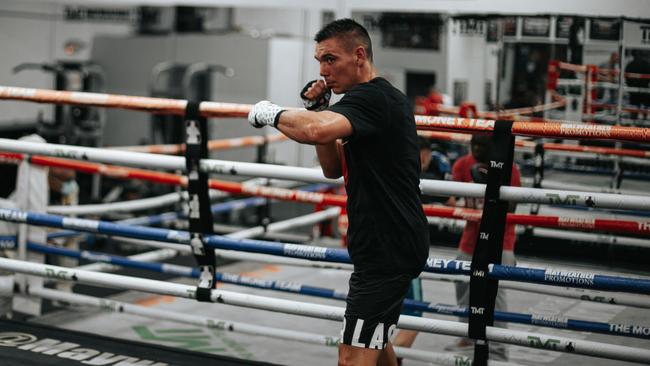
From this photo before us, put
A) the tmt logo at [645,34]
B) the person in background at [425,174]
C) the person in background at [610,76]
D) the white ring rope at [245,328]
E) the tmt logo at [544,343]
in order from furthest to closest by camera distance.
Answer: the person in background at [610,76]
the tmt logo at [645,34]
the person in background at [425,174]
the white ring rope at [245,328]
the tmt logo at [544,343]

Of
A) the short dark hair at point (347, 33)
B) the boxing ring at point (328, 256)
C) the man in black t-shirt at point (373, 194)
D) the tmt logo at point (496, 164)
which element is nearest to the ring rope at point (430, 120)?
the boxing ring at point (328, 256)

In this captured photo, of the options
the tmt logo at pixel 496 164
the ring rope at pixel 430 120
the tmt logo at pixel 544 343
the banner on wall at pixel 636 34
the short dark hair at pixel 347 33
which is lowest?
the tmt logo at pixel 544 343

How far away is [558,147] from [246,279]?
2219 millimetres

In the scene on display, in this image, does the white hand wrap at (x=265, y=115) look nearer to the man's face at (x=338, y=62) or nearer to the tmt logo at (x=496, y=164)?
the man's face at (x=338, y=62)

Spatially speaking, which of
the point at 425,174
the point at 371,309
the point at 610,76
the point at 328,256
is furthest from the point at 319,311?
the point at 610,76

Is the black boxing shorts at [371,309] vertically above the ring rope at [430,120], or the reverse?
the ring rope at [430,120]

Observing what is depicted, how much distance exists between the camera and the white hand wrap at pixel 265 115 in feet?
9.51

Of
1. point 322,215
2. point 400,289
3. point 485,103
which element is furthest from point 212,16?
point 400,289

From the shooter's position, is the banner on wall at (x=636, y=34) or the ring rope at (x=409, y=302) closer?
the ring rope at (x=409, y=302)

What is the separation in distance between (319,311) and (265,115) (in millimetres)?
1082

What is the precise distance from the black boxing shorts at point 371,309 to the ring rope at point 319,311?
1.87 feet

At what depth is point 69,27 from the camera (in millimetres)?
10609

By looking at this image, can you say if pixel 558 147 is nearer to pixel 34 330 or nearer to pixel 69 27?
pixel 34 330

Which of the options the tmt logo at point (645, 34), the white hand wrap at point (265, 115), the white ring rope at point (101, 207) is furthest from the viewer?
the white ring rope at point (101, 207)
